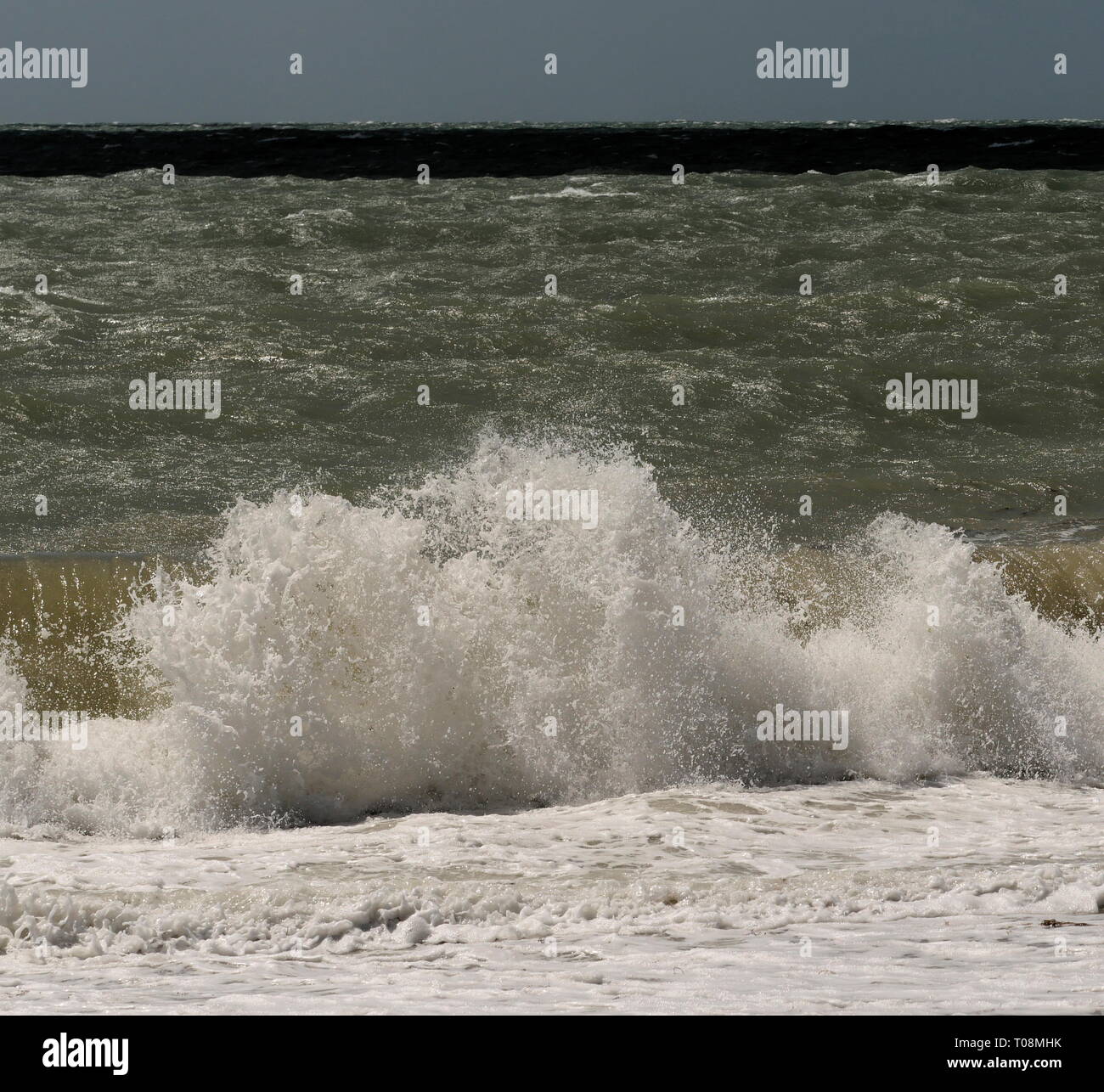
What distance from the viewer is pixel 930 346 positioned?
1777 centimetres

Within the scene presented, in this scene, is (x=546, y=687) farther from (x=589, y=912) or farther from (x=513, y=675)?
(x=589, y=912)

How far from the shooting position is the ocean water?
5262mm

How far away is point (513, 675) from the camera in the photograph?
7.87 meters

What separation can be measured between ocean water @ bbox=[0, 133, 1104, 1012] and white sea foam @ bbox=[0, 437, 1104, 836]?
21 mm

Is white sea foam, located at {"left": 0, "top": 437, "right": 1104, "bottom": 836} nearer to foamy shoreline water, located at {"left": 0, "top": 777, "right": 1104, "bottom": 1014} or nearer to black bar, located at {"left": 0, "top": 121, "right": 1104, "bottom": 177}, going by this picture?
foamy shoreline water, located at {"left": 0, "top": 777, "right": 1104, "bottom": 1014}

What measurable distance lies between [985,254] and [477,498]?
16456 millimetres

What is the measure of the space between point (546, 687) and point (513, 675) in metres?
0.20
